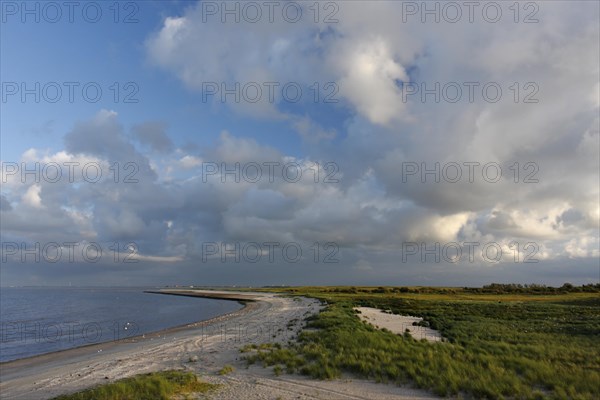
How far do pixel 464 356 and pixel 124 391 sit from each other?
13.3 metres

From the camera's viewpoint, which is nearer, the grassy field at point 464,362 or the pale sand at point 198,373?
the grassy field at point 464,362

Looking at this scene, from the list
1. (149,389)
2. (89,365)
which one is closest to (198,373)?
(149,389)

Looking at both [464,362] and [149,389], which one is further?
[464,362]

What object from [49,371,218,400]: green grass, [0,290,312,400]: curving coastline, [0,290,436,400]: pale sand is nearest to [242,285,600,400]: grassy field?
[0,290,436,400]: pale sand

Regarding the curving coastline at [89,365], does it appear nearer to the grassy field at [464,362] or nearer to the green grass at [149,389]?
the green grass at [149,389]

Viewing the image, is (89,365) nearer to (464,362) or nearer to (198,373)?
(198,373)

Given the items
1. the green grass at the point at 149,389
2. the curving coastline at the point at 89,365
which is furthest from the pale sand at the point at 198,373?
the green grass at the point at 149,389

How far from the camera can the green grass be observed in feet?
43.5

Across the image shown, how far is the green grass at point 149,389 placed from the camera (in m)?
13.3

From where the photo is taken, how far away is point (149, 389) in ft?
45.1

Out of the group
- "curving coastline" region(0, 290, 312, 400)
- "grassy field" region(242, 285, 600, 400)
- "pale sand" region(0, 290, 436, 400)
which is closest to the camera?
"grassy field" region(242, 285, 600, 400)

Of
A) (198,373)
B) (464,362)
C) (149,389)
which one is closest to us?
(149,389)

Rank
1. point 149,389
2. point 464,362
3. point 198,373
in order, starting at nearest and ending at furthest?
point 149,389 < point 464,362 < point 198,373

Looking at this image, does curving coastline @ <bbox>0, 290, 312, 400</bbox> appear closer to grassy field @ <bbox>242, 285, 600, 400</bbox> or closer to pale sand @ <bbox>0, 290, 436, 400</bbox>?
pale sand @ <bbox>0, 290, 436, 400</bbox>
